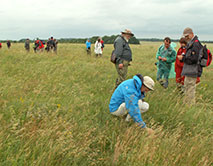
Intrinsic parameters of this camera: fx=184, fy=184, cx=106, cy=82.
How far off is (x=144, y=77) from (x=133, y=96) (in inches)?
15.8

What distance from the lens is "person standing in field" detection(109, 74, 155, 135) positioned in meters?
3.02

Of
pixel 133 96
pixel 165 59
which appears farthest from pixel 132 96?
pixel 165 59

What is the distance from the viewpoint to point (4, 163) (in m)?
1.90

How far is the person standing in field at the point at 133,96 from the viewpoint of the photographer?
3.02m

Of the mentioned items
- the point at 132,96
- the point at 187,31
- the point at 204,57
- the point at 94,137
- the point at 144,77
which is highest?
the point at 187,31

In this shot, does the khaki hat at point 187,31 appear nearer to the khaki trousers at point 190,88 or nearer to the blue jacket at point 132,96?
the khaki trousers at point 190,88

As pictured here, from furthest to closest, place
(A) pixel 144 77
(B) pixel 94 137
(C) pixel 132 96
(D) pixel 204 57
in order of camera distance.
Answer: (D) pixel 204 57
(A) pixel 144 77
(C) pixel 132 96
(B) pixel 94 137

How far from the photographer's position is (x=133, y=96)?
9.84 feet

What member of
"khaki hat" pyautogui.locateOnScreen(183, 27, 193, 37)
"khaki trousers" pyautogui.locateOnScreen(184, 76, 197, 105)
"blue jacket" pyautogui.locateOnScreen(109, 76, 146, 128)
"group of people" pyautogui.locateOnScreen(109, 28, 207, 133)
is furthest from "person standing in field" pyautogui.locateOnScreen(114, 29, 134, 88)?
"blue jacket" pyautogui.locateOnScreen(109, 76, 146, 128)

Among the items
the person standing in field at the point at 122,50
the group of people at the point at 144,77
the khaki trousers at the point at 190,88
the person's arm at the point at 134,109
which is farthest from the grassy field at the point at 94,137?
the person standing in field at the point at 122,50

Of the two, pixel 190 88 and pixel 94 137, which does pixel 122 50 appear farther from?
pixel 94 137

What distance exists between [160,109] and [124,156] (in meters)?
→ 1.77

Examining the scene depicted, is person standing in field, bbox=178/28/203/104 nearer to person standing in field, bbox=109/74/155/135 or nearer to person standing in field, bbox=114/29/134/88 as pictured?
person standing in field, bbox=114/29/134/88

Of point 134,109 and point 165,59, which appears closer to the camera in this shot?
point 134,109
